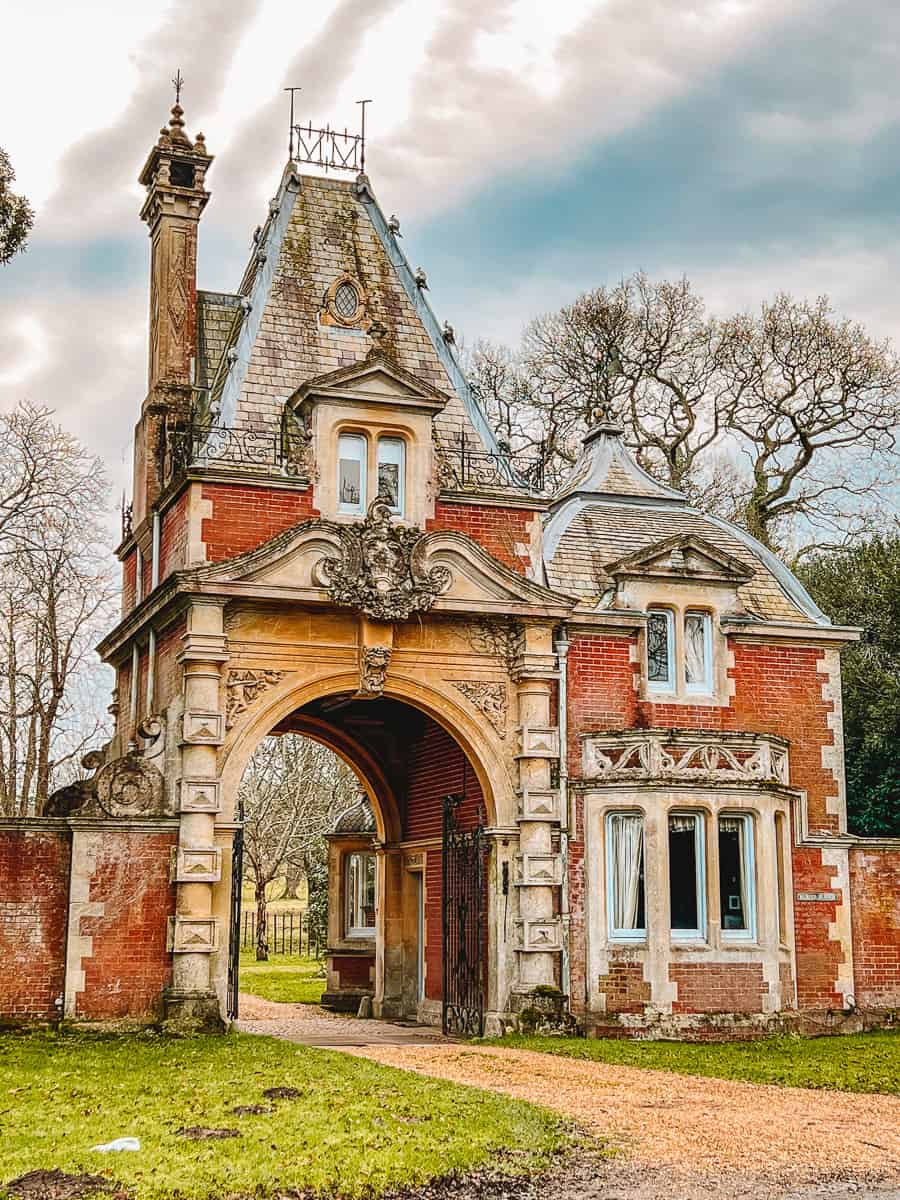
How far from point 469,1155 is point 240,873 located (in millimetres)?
8903

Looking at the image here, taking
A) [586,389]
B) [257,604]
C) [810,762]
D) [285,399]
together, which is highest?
[586,389]

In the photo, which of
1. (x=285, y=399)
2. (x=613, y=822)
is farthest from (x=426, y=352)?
(x=613, y=822)

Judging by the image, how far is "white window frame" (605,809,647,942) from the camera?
68.8 feet

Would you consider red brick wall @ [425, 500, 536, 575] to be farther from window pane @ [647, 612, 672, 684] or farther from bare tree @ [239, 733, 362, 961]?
bare tree @ [239, 733, 362, 961]

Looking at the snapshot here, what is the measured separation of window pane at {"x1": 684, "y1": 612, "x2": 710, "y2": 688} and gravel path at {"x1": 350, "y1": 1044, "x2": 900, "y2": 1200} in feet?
22.9

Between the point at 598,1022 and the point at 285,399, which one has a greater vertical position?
the point at 285,399

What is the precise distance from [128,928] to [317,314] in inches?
364

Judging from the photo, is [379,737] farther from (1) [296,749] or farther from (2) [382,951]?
(1) [296,749]

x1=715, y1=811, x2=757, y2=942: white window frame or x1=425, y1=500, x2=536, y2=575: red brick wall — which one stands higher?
x1=425, y1=500, x2=536, y2=575: red brick wall

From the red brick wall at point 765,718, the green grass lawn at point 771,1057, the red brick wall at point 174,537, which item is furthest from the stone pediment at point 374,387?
the green grass lawn at point 771,1057

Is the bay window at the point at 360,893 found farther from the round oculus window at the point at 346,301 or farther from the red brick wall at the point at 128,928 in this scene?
the round oculus window at the point at 346,301

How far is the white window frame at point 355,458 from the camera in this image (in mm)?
20953

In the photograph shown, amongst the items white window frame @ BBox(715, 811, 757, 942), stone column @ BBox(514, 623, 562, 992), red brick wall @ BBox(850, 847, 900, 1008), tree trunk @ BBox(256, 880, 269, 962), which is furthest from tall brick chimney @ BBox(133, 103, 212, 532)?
tree trunk @ BBox(256, 880, 269, 962)

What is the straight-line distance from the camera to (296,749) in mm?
44219
